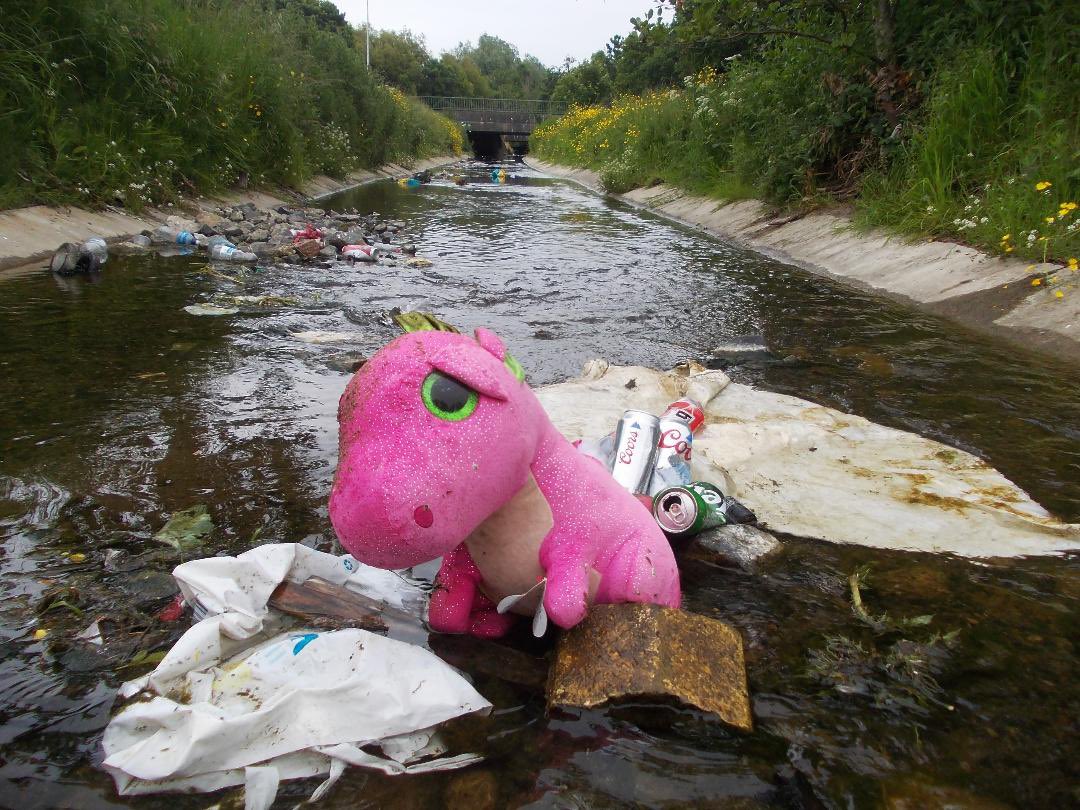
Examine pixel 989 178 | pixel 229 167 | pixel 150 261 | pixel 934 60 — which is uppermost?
pixel 934 60

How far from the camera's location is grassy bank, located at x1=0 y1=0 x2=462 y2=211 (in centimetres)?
770

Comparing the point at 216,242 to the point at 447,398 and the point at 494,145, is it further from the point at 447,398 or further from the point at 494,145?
the point at 494,145

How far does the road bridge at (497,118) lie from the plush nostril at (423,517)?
57.2 m

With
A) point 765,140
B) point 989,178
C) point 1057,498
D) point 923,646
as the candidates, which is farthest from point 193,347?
point 765,140

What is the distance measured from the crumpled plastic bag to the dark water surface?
0.06 m

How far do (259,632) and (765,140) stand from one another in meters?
12.0

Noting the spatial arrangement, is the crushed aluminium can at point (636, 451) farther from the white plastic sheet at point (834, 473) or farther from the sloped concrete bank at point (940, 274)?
the sloped concrete bank at point (940, 274)

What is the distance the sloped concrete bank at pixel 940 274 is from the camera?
190 inches

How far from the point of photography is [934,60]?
833 centimetres

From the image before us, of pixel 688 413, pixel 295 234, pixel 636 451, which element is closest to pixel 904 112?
pixel 688 413

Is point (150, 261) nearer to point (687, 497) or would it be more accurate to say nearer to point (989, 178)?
point (687, 497)

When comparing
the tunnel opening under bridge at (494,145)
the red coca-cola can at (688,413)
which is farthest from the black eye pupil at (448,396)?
the tunnel opening under bridge at (494,145)

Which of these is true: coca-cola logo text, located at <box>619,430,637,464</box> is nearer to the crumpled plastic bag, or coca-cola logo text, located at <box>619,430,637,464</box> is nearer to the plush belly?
the plush belly

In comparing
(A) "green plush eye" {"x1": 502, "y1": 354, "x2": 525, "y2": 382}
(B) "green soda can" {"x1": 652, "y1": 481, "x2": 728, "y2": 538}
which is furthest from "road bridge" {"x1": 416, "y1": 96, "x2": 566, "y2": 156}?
(A) "green plush eye" {"x1": 502, "y1": 354, "x2": 525, "y2": 382}
